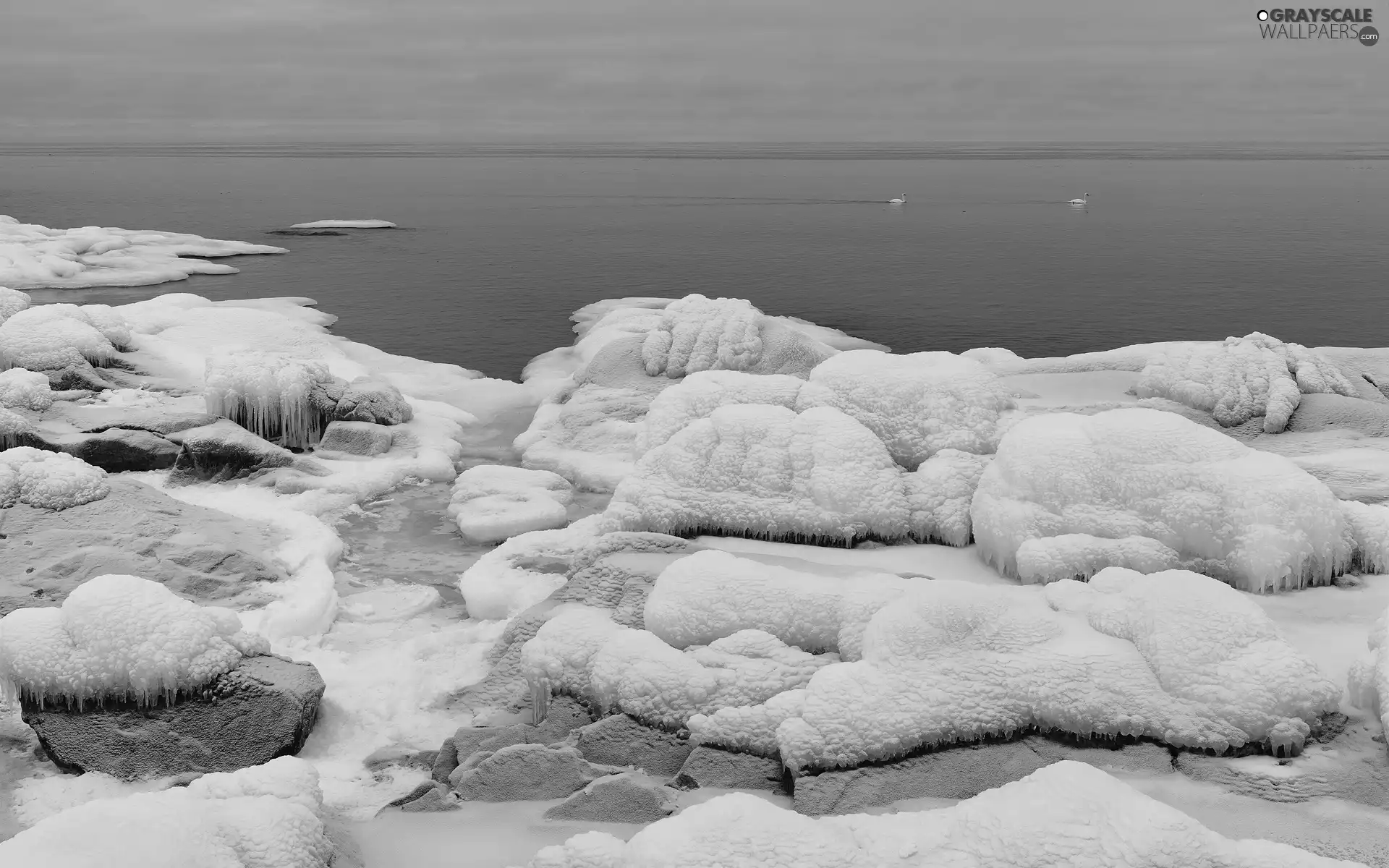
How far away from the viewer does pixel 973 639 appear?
9.45m

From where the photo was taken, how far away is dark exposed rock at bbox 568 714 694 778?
9164mm

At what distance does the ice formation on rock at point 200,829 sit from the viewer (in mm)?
6383

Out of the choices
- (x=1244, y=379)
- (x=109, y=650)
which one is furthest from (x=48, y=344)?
(x=1244, y=379)

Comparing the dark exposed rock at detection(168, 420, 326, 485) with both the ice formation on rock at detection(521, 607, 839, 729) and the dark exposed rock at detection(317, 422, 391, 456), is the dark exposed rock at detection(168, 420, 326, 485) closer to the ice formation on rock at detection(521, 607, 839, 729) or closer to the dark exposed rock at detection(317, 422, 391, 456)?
the dark exposed rock at detection(317, 422, 391, 456)

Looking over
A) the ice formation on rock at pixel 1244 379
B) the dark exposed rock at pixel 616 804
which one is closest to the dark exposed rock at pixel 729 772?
the dark exposed rock at pixel 616 804

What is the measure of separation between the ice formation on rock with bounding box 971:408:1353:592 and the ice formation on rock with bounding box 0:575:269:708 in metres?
8.71

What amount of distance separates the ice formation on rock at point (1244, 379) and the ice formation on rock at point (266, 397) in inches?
603

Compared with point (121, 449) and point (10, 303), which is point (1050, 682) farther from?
point (10, 303)

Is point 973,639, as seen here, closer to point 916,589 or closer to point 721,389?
point 916,589

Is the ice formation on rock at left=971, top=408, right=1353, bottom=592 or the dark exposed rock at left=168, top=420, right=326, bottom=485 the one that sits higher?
the ice formation on rock at left=971, top=408, right=1353, bottom=592

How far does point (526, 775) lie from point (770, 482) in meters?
6.02

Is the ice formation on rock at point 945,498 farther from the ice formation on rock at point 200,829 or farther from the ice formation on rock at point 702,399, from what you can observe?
the ice formation on rock at point 200,829

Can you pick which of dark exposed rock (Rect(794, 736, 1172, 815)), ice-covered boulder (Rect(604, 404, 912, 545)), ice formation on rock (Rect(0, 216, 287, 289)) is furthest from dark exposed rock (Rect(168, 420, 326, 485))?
ice formation on rock (Rect(0, 216, 287, 289))

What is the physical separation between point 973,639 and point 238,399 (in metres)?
15.2
